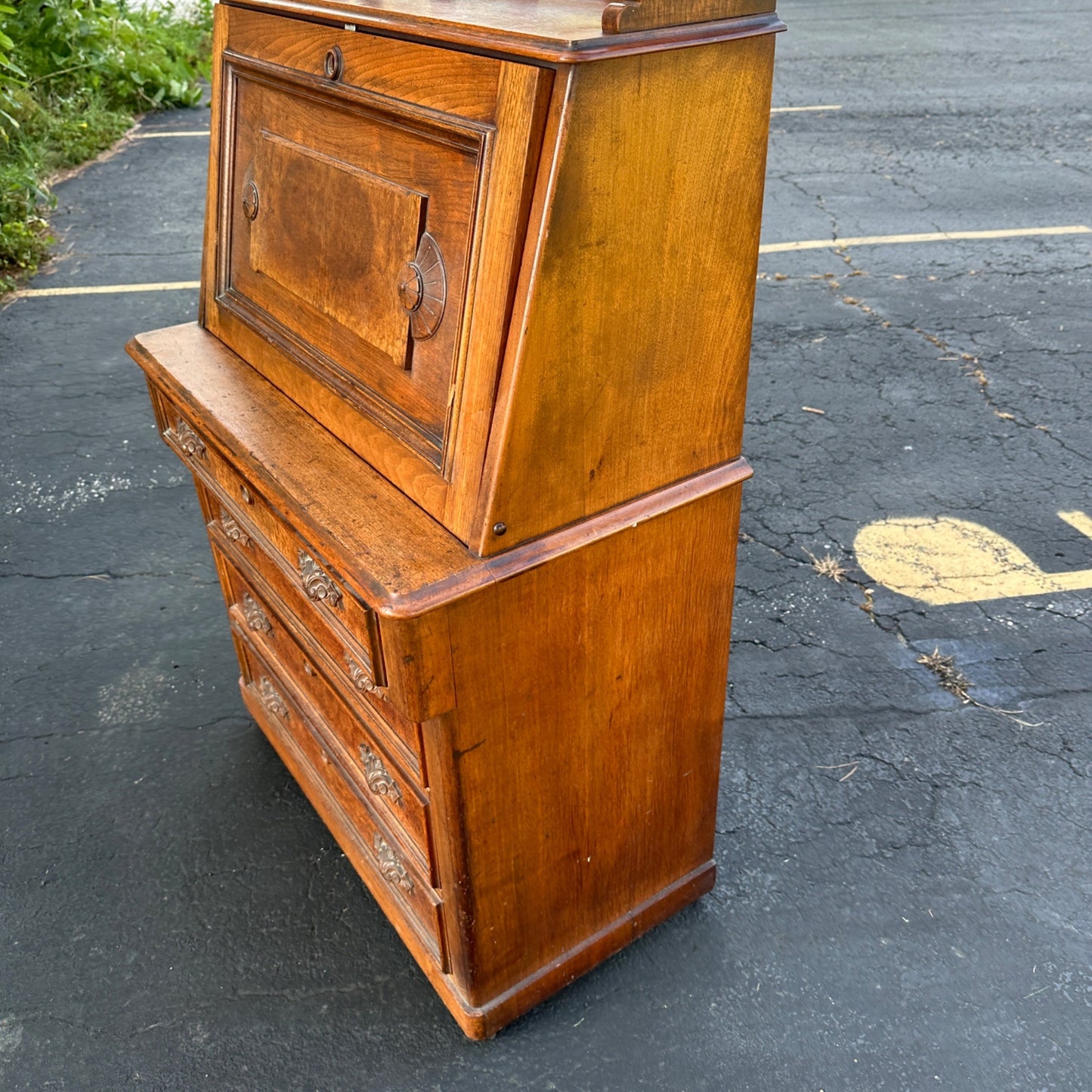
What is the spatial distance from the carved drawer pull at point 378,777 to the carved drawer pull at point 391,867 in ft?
0.49

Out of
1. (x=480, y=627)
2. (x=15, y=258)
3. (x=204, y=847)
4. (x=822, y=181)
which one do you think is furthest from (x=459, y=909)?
(x=822, y=181)

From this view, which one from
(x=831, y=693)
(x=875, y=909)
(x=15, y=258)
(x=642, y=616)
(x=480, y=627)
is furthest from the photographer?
(x=15, y=258)

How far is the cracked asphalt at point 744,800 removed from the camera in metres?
2.05

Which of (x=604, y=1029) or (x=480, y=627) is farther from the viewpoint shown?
(x=604, y=1029)

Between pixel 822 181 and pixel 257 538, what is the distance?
6.30 metres

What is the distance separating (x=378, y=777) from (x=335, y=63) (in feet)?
4.28

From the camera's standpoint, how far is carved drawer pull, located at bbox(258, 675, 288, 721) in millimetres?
2484

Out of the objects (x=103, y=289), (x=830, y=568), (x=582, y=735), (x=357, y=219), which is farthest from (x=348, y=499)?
(x=103, y=289)

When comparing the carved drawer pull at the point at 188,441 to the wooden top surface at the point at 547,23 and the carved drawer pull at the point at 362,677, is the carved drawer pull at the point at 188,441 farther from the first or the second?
the wooden top surface at the point at 547,23

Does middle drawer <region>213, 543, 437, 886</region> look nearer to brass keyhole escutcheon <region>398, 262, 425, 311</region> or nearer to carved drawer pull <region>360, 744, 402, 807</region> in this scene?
carved drawer pull <region>360, 744, 402, 807</region>

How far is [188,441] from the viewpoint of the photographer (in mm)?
2143

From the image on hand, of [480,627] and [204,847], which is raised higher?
[480,627]

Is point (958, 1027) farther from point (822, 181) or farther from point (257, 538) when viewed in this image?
point (822, 181)

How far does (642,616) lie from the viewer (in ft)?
5.78
